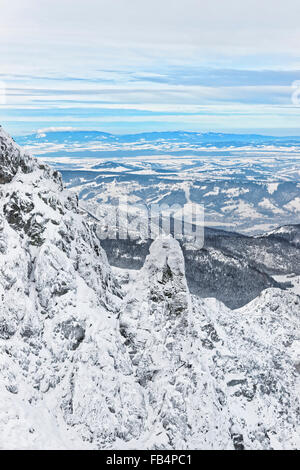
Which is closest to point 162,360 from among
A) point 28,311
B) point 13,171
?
point 28,311

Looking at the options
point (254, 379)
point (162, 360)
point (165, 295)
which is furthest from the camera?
point (254, 379)

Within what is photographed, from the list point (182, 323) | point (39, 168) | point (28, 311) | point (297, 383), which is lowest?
point (297, 383)

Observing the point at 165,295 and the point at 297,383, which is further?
the point at 297,383

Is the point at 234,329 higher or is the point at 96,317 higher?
the point at 96,317

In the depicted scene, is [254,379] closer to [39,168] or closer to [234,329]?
[234,329]
